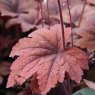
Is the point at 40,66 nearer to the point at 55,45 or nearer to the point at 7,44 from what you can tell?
the point at 55,45

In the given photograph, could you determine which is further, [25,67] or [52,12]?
[52,12]

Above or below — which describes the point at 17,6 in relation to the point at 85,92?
above

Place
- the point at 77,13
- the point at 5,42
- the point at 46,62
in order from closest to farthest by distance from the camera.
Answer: the point at 46,62 → the point at 5,42 → the point at 77,13

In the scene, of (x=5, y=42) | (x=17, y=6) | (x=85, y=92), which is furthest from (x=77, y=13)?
(x=85, y=92)

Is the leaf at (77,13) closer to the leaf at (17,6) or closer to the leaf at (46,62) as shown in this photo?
the leaf at (17,6)

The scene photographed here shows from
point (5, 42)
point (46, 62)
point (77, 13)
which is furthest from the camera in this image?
point (77, 13)

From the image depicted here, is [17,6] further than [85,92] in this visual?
Yes

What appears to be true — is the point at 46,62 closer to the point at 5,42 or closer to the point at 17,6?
the point at 5,42

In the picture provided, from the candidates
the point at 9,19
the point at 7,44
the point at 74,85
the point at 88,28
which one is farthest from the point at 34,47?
the point at 9,19

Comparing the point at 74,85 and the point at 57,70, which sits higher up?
the point at 57,70

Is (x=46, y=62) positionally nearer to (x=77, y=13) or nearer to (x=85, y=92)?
(x=85, y=92)
